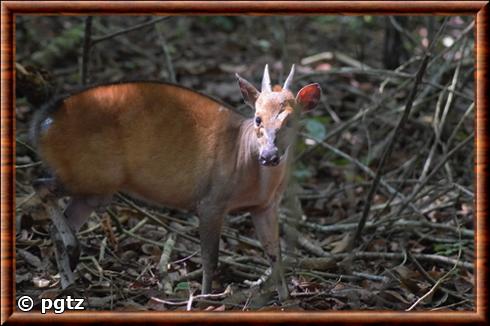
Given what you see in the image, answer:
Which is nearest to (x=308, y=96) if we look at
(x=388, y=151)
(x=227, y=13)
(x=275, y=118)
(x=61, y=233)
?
(x=275, y=118)

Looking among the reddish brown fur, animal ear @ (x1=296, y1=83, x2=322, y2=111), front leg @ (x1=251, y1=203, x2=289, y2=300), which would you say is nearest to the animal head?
animal ear @ (x1=296, y1=83, x2=322, y2=111)

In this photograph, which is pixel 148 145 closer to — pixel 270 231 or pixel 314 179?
pixel 270 231

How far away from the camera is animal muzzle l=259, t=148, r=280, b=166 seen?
5.13m

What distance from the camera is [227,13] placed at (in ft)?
15.6

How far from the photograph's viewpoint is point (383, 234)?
7289 mm

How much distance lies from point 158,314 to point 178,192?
134 centimetres

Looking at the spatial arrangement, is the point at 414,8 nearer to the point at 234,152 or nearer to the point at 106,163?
the point at 234,152

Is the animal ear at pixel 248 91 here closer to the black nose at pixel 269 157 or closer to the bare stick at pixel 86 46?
the black nose at pixel 269 157

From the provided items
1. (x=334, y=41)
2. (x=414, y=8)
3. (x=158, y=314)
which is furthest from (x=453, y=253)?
(x=334, y=41)

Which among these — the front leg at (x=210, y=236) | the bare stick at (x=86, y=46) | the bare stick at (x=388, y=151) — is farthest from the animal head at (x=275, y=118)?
the bare stick at (x=86, y=46)

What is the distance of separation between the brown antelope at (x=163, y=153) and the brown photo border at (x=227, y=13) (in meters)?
0.78

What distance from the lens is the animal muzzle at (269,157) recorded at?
5133mm

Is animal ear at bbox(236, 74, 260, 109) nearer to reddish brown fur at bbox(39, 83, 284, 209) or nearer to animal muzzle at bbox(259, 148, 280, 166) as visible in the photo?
reddish brown fur at bbox(39, 83, 284, 209)

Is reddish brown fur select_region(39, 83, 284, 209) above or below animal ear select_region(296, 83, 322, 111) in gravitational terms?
below
